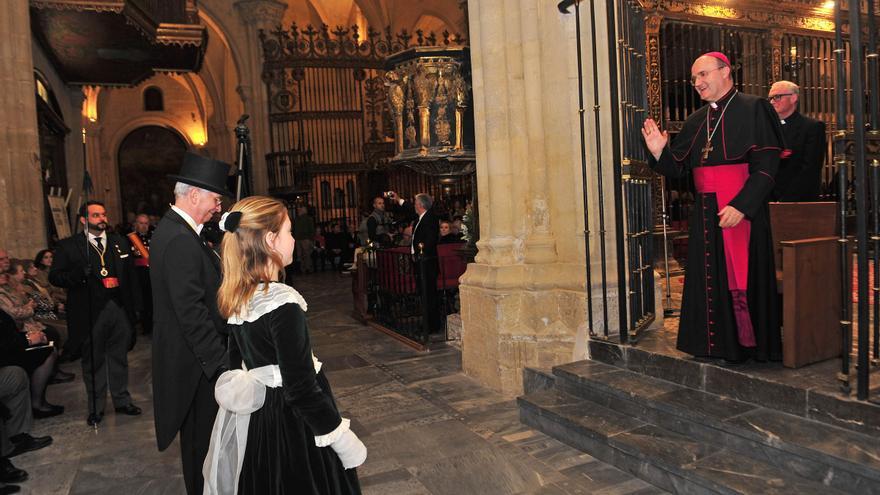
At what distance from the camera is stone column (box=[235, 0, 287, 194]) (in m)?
16.8

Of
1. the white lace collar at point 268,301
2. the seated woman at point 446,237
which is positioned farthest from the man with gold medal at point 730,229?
the seated woman at point 446,237

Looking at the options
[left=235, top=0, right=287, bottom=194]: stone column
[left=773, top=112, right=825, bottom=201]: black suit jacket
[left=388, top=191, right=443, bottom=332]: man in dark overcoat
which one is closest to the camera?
[left=773, top=112, right=825, bottom=201]: black suit jacket

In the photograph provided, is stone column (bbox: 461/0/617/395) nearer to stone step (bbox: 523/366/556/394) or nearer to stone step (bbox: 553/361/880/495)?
stone step (bbox: 523/366/556/394)

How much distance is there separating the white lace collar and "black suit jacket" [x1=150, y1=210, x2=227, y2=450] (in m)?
0.63

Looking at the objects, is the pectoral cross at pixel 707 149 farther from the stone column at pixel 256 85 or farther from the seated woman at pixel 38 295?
the stone column at pixel 256 85

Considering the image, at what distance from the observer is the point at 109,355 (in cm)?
500

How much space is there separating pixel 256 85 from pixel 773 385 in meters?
15.8

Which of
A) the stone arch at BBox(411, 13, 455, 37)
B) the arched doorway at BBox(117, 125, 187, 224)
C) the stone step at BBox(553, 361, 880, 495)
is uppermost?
the stone arch at BBox(411, 13, 455, 37)

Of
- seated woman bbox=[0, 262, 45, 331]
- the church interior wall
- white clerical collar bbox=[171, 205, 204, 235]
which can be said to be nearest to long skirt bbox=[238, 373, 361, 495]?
white clerical collar bbox=[171, 205, 204, 235]

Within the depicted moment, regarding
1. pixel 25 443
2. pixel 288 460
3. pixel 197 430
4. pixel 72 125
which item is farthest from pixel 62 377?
pixel 72 125

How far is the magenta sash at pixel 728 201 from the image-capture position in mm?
3543

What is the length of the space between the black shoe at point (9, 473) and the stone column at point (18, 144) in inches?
181

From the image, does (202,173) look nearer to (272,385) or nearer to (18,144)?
(272,385)

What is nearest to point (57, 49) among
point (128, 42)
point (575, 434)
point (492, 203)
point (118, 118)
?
point (128, 42)
